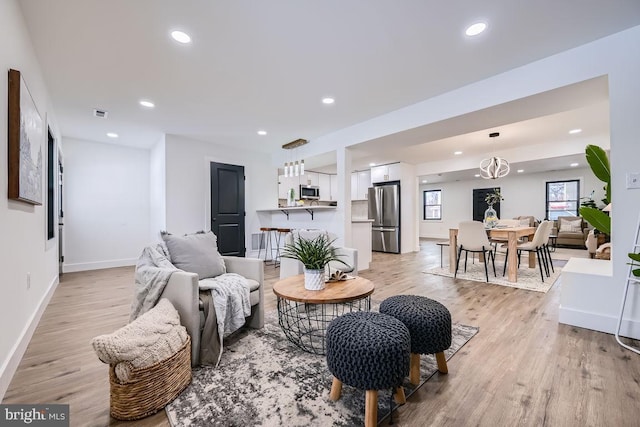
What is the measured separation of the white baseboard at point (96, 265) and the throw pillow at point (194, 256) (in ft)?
12.0

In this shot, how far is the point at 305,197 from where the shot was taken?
23.1ft

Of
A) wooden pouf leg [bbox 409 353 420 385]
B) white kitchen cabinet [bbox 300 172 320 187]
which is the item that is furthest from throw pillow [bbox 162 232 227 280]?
white kitchen cabinet [bbox 300 172 320 187]

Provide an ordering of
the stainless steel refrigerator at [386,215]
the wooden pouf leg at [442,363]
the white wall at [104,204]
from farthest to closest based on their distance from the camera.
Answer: the stainless steel refrigerator at [386,215] < the white wall at [104,204] < the wooden pouf leg at [442,363]

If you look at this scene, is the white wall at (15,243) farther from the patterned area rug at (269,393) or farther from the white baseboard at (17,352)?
the patterned area rug at (269,393)

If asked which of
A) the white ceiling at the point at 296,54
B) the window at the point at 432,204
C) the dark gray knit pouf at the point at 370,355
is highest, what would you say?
the white ceiling at the point at 296,54

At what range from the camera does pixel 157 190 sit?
5371mm

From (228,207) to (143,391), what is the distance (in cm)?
451

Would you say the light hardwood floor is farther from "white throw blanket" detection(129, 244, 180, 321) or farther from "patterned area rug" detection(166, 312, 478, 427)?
"white throw blanket" detection(129, 244, 180, 321)

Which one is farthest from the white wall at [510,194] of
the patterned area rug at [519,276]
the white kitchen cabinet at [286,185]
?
the white kitchen cabinet at [286,185]

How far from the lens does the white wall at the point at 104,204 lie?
5188 mm

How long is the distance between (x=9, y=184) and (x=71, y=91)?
2.10 meters

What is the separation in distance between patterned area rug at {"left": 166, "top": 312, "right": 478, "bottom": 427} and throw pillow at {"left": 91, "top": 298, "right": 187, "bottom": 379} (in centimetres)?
31

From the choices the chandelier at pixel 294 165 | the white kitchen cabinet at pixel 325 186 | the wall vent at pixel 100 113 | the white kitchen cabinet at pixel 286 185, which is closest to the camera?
the wall vent at pixel 100 113

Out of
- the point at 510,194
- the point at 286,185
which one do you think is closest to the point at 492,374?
the point at 286,185
